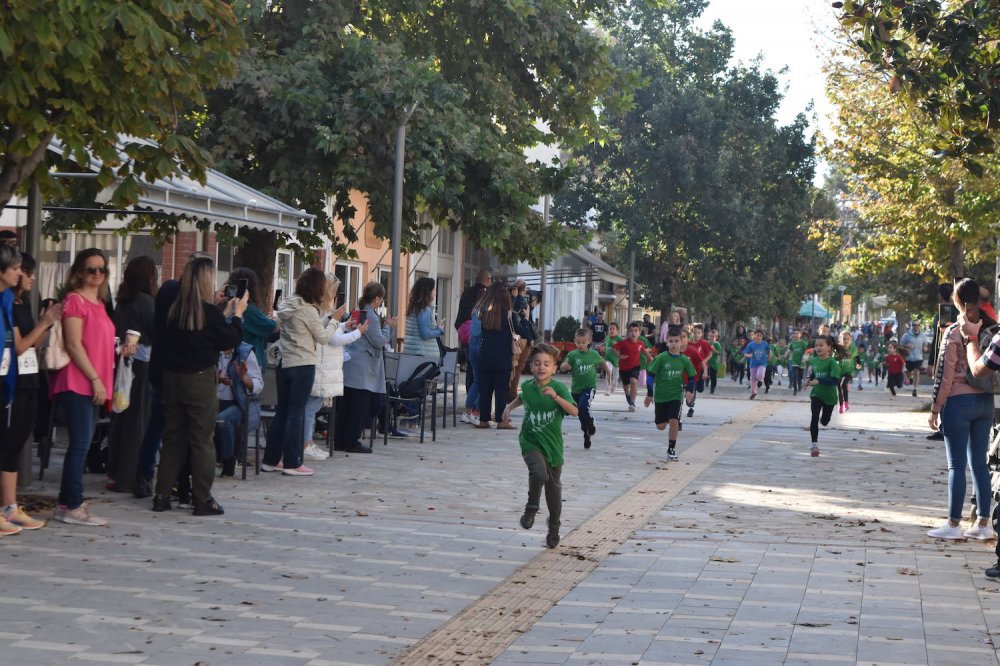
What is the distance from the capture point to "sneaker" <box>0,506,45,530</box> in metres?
8.52

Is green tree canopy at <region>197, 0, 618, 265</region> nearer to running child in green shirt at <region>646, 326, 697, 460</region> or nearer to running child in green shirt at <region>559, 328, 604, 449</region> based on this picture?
running child in green shirt at <region>559, 328, 604, 449</region>

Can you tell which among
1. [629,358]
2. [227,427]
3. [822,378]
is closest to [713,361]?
A: [629,358]

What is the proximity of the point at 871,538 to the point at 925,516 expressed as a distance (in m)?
1.41

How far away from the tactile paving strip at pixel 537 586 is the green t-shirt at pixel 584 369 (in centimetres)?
335

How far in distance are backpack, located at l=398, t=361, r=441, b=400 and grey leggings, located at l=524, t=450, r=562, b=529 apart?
6.34 meters

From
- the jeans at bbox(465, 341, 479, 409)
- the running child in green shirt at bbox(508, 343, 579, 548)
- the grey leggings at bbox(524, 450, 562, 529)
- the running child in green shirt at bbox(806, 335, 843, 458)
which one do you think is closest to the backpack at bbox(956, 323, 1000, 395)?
the running child in green shirt at bbox(508, 343, 579, 548)

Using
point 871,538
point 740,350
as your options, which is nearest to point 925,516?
point 871,538

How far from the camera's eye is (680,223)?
49.8 meters

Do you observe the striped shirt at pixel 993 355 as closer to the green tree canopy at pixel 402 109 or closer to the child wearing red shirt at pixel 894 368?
the green tree canopy at pixel 402 109

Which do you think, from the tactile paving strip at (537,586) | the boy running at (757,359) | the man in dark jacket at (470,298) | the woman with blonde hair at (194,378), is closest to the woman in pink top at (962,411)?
the tactile paving strip at (537,586)

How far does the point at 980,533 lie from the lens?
9539 mm

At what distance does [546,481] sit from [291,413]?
147 inches

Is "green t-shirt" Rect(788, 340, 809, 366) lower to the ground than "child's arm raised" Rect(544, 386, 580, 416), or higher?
higher

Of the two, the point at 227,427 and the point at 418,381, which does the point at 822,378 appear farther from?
the point at 227,427
